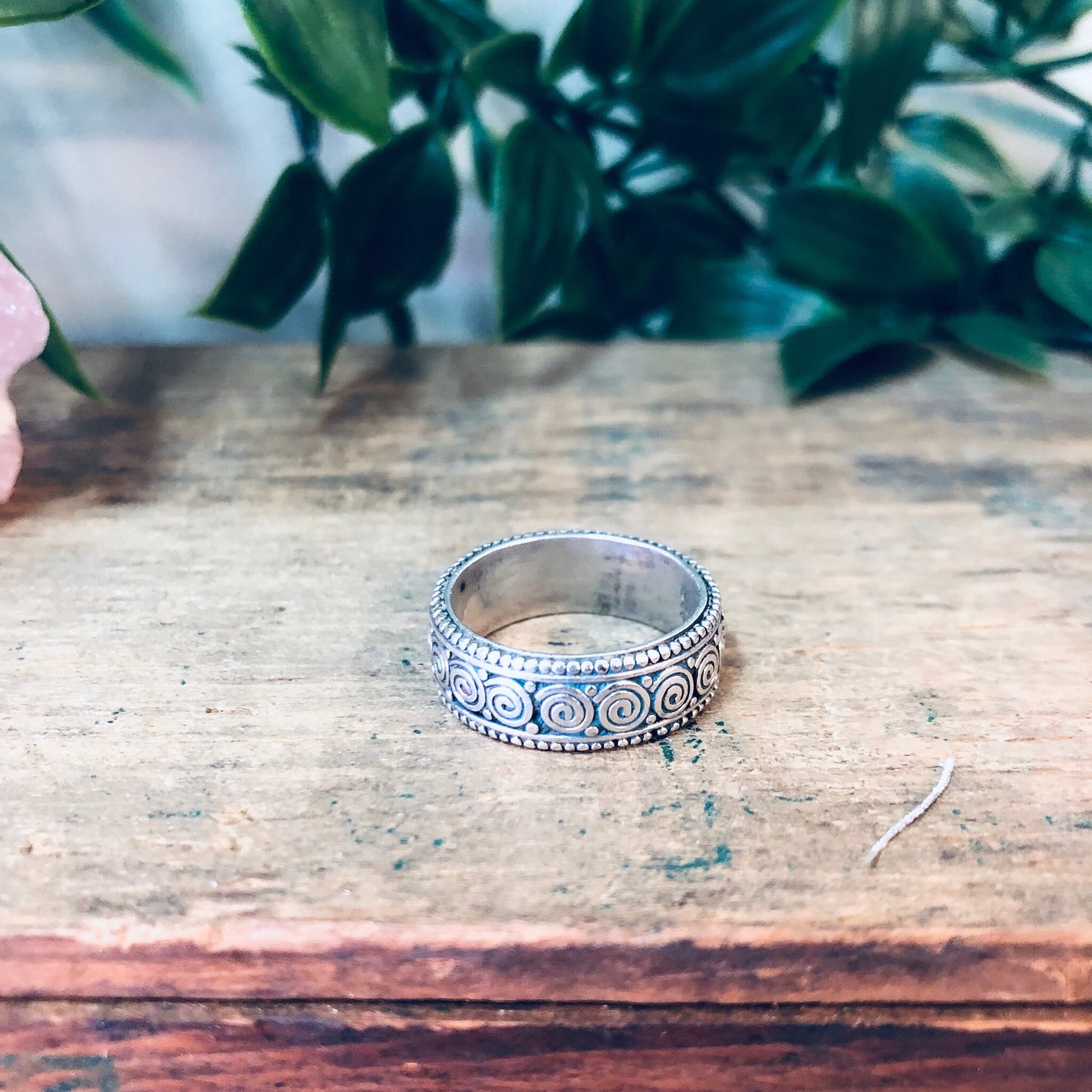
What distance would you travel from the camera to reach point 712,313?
0.95m

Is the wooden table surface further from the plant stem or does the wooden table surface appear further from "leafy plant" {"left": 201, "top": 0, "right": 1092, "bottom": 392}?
the plant stem

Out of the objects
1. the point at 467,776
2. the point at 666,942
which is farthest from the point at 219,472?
the point at 666,942

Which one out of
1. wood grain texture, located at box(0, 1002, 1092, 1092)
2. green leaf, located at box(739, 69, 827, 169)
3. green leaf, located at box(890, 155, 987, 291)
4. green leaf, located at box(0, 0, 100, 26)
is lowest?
wood grain texture, located at box(0, 1002, 1092, 1092)

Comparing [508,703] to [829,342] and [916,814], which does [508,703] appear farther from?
[829,342]

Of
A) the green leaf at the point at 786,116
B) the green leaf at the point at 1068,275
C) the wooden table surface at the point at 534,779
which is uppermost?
the green leaf at the point at 786,116

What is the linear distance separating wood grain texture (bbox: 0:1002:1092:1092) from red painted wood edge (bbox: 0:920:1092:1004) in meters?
0.01

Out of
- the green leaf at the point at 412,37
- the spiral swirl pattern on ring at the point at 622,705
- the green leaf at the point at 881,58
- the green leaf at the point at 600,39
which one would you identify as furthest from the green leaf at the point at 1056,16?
the spiral swirl pattern on ring at the point at 622,705

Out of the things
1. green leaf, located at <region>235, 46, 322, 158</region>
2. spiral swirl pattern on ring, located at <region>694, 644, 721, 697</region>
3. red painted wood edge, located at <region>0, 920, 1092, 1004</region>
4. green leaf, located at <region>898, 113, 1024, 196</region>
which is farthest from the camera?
green leaf, located at <region>898, 113, 1024, 196</region>

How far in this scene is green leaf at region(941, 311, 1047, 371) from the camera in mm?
832

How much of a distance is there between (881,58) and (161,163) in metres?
0.68

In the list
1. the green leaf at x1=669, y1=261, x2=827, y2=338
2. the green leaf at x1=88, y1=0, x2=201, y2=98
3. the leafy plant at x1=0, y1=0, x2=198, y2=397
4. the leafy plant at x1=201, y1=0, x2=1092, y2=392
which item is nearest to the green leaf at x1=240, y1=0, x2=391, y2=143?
the leafy plant at x1=201, y1=0, x2=1092, y2=392

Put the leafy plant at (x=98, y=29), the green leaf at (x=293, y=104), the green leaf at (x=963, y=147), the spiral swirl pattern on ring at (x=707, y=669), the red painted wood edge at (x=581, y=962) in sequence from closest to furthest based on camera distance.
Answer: the red painted wood edge at (x=581, y=962) → the spiral swirl pattern on ring at (x=707, y=669) → the leafy plant at (x=98, y=29) → the green leaf at (x=293, y=104) → the green leaf at (x=963, y=147)

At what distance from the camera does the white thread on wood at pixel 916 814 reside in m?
0.38

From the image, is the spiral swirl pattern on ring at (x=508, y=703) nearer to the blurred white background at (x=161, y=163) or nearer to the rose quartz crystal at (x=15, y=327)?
the rose quartz crystal at (x=15, y=327)
